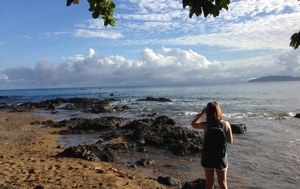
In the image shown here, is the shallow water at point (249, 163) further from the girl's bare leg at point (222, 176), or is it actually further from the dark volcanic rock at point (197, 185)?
the girl's bare leg at point (222, 176)

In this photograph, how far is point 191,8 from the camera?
3.47 meters

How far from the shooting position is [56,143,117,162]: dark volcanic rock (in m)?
11.8

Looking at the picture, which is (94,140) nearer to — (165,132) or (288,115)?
(165,132)

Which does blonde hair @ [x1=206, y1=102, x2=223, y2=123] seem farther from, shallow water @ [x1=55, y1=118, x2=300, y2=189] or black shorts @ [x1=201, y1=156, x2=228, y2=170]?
shallow water @ [x1=55, y1=118, x2=300, y2=189]

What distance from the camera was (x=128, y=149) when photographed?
1494 centimetres

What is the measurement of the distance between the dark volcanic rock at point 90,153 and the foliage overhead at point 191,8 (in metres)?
8.20

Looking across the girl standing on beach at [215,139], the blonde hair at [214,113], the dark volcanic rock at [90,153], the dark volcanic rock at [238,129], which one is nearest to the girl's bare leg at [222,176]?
the girl standing on beach at [215,139]

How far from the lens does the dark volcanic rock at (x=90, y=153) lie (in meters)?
11.8

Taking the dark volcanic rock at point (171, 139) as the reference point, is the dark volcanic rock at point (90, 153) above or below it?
above

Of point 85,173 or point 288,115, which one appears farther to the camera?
point 288,115

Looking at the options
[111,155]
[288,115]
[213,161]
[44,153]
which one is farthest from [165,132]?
[288,115]

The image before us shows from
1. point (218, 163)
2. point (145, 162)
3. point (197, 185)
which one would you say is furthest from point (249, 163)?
point (218, 163)

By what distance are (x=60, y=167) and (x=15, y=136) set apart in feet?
32.5

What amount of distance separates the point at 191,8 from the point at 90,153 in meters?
9.59
